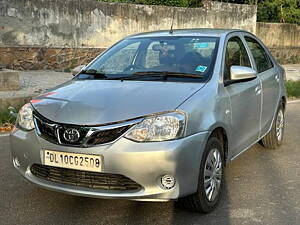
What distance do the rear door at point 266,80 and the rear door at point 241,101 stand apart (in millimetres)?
203

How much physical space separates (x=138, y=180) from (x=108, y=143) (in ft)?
1.17

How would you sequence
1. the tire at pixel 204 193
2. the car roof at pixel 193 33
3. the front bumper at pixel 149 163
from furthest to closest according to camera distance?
the car roof at pixel 193 33 → the tire at pixel 204 193 → the front bumper at pixel 149 163

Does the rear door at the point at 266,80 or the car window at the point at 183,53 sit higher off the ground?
Result: the car window at the point at 183,53

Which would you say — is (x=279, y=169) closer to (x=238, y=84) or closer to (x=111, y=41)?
(x=238, y=84)

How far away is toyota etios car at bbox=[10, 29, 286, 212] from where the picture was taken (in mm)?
3164

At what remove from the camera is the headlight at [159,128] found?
3172 mm

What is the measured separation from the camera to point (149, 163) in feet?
10.3

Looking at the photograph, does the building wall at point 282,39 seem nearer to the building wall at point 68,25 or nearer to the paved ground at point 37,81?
the building wall at point 68,25

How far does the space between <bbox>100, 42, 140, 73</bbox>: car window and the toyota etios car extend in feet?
0.10

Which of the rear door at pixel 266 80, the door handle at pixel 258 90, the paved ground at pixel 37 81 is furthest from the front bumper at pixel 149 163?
the paved ground at pixel 37 81

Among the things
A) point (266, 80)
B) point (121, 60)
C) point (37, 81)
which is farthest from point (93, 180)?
point (37, 81)

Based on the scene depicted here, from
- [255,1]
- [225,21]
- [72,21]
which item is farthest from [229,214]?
A: [255,1]

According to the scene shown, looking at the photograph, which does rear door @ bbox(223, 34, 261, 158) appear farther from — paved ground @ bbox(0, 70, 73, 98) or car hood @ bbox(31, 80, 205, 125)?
paved ground @ bbox(0, 70, 73, 98)

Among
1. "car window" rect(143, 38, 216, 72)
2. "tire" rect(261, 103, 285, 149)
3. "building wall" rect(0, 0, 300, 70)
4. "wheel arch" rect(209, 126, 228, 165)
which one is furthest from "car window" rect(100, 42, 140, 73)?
"building wall" rect(0, 0, 300, 70)
